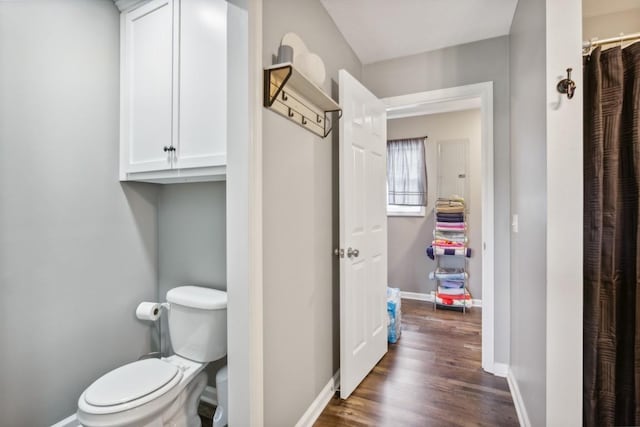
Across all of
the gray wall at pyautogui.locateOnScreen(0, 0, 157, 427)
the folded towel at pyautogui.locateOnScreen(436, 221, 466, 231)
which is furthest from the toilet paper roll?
the folded towel at pyautogui.locateOnScreen(436, 221, 466, 231)

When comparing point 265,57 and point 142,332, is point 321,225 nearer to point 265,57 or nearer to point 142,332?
point 265,57

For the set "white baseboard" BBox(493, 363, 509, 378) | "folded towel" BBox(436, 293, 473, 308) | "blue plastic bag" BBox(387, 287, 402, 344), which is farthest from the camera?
"folded towel" BBox(436, 293, 473, 308)

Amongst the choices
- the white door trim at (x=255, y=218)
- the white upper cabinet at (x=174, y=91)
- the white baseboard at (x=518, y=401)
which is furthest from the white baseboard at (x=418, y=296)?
the white upper cabinet at (x=174, y=91)

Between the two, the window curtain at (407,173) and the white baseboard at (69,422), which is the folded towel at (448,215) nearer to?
the window curtain at (407,173)

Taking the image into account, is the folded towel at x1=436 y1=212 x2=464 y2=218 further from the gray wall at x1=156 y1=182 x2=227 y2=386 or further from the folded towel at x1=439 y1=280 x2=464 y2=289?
the gray wall at x1=156 y1=182 x2=227 y2=386

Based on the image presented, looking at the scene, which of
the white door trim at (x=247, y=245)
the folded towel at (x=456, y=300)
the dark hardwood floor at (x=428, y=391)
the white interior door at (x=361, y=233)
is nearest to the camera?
the white door trim at (x=247, y=245)

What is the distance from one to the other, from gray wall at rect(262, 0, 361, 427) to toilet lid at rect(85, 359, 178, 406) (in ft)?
1.86

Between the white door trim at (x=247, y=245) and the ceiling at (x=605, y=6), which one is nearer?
the white door trim at (x=247, y=245)

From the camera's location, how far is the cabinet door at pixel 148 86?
1625mm

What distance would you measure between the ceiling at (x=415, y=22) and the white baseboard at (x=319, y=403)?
243 centimetres

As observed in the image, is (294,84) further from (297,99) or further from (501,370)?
(501,370)

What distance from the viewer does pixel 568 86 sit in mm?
1204

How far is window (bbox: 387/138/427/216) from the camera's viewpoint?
3.95 meters

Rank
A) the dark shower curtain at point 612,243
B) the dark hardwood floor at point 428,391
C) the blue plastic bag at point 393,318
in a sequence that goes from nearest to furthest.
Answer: the dark shower curtain at point 612,243
the dark hardwood floor at point 428,391
the blue plastic bag at point 393,318
